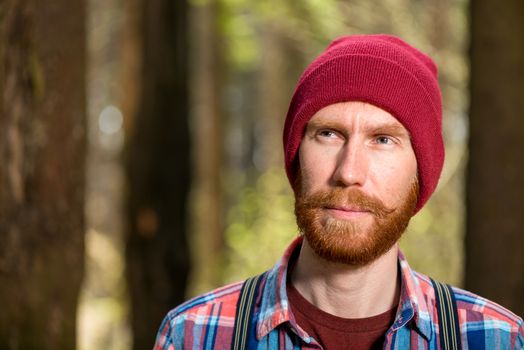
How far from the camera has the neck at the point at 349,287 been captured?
9.51 feet

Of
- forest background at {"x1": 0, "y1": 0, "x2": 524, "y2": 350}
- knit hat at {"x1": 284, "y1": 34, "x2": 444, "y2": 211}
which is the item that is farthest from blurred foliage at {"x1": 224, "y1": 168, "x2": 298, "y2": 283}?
knit hat at {"x1": 284, "y1": 34, "x2": 444, "y2": 211}

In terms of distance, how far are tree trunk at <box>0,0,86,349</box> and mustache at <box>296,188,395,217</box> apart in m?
1.93

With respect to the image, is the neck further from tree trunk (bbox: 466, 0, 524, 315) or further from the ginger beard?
tree trunk (bbox: 466, 0, 524, 315)

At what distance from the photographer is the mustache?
2.79m

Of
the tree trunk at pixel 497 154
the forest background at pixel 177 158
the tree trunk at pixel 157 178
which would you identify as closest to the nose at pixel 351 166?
the forest background at pixel 177 158

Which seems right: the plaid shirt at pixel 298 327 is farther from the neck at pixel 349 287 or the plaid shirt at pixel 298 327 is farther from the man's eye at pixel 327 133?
the man's eye at pixel 327 133

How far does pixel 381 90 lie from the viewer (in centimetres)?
288

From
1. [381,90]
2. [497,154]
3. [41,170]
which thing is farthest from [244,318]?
[497,154]

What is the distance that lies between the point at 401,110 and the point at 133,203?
6.04 m

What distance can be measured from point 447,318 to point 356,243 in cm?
41

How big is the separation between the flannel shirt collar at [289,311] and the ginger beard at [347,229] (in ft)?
0.59

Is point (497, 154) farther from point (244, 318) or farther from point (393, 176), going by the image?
point (244, 318)

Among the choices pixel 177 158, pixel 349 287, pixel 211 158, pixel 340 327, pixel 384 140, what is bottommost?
pixel 340 327

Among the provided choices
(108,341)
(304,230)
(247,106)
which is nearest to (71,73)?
(304,230)
